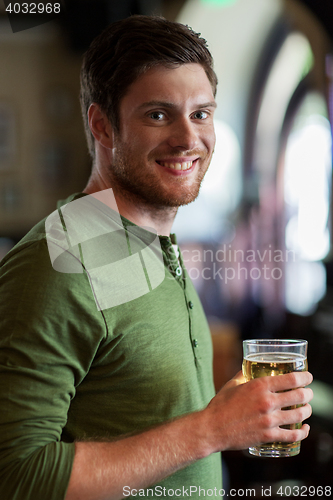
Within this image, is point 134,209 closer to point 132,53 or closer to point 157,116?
point 157,116

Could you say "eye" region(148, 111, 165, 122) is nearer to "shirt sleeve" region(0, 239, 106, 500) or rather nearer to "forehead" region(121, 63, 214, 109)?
"forehead" region(121, 63, 214, 109)

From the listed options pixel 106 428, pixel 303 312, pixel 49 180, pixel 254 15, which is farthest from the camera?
pixel 49 180

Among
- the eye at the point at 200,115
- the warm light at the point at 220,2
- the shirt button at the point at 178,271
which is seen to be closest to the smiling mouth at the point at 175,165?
the eye at the point at 200,115

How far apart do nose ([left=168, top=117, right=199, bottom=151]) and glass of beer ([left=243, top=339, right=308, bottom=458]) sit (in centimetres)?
45

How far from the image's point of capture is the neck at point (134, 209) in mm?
1101

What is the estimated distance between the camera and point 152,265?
41.1 inches

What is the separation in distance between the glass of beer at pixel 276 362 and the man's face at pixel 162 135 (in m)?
0.40

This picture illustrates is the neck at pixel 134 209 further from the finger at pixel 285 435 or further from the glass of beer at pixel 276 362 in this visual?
the finger at pixel 285 435

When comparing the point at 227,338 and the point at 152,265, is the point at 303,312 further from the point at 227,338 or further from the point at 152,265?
the point at 152,265

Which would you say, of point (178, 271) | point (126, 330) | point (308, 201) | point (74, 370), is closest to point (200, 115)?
point (178, 271)

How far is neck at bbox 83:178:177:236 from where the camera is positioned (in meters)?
1.10

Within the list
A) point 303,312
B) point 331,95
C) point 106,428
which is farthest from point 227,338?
point 106,428

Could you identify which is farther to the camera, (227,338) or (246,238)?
(246,238)

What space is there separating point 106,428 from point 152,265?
34 cm
